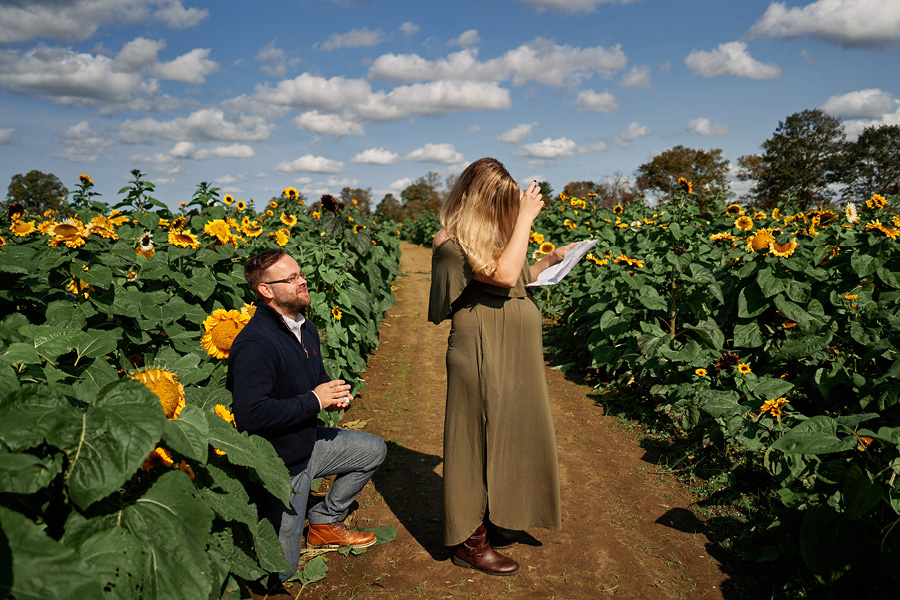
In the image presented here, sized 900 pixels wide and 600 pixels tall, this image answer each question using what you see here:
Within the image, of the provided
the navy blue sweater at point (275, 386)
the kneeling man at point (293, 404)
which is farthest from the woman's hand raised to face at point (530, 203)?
the navy blue sweater at point (275, 386)

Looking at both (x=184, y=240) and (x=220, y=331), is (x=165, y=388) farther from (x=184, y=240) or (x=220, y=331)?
(x=184, y=240)

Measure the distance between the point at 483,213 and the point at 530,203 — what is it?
0.74ft

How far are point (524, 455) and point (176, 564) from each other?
1801mm

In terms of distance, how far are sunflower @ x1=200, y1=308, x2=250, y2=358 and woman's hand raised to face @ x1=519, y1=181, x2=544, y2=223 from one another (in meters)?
1.45

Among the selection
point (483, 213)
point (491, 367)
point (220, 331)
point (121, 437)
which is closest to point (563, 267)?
point (483, 213)

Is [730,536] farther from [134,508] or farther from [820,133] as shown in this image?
[820,133]

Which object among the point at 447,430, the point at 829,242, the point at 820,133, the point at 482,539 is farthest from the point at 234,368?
the point at 820,133

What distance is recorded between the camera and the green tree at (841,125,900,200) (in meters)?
33.4

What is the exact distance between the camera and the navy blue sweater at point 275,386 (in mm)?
2404

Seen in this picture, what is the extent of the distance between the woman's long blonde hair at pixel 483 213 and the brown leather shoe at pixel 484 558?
136 cm

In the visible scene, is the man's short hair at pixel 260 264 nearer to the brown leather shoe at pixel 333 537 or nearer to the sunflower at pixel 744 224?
the brown leather shoe at pixel 333 537

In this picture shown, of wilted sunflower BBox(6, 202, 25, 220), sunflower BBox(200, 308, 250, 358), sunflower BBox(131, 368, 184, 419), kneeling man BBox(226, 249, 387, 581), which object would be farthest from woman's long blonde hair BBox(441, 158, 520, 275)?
wilted sunflower BBox(6, 202, 25, 220)

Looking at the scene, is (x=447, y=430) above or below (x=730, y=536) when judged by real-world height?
above

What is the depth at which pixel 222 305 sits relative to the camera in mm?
3791
